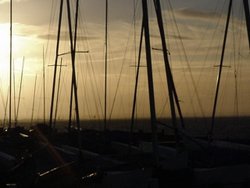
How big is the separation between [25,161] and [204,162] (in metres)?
9.00

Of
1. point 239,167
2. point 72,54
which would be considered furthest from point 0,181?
point 72,54

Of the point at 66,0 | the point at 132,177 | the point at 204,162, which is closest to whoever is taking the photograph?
the point at 132,177

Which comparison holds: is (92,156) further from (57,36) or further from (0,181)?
(57,36)

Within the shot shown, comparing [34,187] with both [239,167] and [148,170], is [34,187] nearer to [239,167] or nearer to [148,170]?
[148,170]

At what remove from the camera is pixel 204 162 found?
89.6 ft

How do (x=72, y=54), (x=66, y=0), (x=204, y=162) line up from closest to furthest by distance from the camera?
(x=204, y=162) → (x=72, y=54) → (x=66, y=0)

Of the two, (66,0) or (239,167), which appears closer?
(239,167)

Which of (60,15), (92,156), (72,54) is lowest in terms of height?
(92,156)

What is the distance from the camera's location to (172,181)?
2377 cm

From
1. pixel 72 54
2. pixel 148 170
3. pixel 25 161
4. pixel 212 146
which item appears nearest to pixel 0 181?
pixel 25 161

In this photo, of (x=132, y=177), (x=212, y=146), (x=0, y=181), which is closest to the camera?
(x=0, y=181)

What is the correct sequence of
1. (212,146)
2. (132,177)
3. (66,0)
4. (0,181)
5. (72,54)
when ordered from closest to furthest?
(0,181) < (132,177) < (212,146) < (72,54) < (66,0)

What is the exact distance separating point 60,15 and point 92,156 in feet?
44.9

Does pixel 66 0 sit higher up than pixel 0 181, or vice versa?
pixel 66 0
